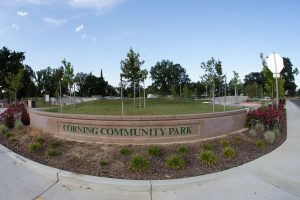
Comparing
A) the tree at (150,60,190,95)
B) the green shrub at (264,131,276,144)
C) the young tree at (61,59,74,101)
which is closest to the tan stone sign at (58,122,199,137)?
the green shrub at (264,131,276,144)

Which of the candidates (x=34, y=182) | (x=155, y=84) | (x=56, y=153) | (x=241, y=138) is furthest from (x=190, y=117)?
(x=155, y=84)

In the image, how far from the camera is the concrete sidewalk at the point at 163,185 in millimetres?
5109

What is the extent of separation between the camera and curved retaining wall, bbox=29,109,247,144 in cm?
796

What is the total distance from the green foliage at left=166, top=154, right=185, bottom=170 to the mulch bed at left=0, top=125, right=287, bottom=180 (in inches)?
3.6

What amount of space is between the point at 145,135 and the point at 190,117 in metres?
1.41

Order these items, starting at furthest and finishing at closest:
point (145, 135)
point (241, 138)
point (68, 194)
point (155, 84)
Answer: point (155, 84) → point (241, 138) → point (145, 135) → point (68, 194)

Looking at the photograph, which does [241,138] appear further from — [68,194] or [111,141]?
[68,194]

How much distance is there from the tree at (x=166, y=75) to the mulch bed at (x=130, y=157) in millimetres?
99944

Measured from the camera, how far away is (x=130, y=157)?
6953mm

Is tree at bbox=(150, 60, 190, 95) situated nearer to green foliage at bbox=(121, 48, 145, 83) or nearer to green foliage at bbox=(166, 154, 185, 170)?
green foliage at bbox=(121, 48, 145, 83)

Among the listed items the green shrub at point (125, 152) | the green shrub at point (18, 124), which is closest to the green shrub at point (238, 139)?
the green shrub at point (125, 152)

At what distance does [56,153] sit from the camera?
24.6 feet

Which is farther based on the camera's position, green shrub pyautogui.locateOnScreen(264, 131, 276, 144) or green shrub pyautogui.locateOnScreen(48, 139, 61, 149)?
green shrub pyautogui.locateOnScreen(264, 131, 276, 144)

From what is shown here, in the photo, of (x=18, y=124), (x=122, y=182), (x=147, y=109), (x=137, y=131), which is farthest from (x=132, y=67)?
(x=122, y=182)
